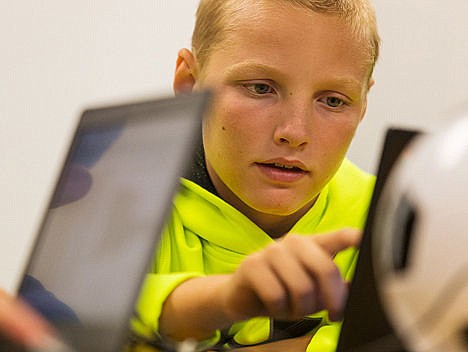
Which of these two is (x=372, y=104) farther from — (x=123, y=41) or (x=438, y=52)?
(x=123, y=41)

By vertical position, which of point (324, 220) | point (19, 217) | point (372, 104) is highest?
point (372, 104)

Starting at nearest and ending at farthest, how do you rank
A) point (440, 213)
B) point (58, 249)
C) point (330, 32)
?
point (440, 213) → point (58, 249) → point (330, 32)

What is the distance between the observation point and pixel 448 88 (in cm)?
113

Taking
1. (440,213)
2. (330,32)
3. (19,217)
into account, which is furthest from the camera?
(19,217)

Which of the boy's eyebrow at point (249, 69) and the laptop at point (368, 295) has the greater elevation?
the boy's eyebrow at point (249, 69)

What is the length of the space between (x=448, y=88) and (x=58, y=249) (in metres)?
0.85

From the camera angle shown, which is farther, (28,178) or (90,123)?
(28,178)

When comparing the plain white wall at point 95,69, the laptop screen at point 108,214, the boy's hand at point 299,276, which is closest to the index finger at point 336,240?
the boy's hand at point 299,276

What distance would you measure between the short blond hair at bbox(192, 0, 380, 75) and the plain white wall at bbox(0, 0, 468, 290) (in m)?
0.39

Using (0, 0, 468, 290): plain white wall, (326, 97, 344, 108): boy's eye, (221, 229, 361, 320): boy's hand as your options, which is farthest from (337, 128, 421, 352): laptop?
(0, 0, 468, 290): plain white wall

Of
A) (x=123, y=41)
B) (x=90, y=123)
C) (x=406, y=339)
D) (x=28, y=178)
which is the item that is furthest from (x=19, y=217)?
(x=406, y=339)

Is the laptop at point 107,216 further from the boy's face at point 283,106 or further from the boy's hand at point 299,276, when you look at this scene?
the boy's face at point 283,106

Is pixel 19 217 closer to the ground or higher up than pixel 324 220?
closer to the ground

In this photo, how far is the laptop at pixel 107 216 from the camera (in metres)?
0.30
